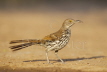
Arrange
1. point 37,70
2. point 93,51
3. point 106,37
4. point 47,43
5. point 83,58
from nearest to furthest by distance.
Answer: point 37,70
point 47,43
point 83,58
point 93,51
point 106,37

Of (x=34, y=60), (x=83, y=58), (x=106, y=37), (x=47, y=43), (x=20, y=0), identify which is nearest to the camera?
(x=47, y=43)

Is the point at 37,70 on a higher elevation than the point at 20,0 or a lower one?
lower

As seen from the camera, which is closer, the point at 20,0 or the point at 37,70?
the point at 37,70

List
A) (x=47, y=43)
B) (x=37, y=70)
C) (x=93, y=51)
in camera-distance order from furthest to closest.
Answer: (x=93, y=51) → (x=47, y=43) → (x=37, y=70)

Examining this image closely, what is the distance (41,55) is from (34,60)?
107 cm

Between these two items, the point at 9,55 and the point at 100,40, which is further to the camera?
the point at 100,40

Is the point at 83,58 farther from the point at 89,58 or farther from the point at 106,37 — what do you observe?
the point at 106,37

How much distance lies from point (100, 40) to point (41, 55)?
16.6 ft

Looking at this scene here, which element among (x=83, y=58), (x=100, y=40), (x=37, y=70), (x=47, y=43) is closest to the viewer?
(x=37, y=70)

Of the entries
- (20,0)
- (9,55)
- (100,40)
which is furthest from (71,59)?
(20,0)

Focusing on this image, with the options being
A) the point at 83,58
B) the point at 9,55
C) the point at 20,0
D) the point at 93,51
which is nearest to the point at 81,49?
the point at 93,51

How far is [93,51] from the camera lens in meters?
13.1

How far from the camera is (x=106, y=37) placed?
17250mm

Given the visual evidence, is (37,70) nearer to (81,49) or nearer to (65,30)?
(65,30)
